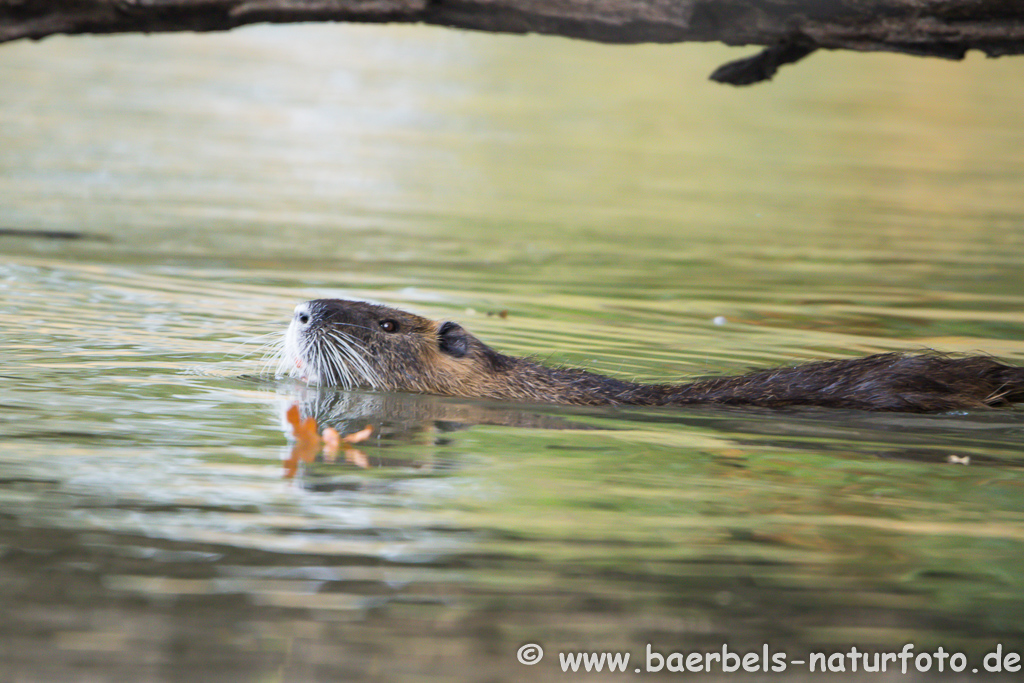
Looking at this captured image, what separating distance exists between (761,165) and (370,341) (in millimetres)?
10638

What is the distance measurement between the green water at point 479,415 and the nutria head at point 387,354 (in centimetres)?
14

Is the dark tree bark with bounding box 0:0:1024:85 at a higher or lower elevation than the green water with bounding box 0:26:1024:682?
higher

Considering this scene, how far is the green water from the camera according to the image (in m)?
3.54

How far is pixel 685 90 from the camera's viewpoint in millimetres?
24500

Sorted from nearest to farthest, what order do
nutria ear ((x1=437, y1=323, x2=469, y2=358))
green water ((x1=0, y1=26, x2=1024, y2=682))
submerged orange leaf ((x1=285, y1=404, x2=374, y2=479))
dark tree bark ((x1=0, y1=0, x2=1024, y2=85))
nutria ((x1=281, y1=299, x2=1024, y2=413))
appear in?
green water ((x1=0, y1=26, x2=1024, y2=682)), submerged orange leaf ((x1=285, y1=404, x2=374, y2=479)), nutria ((x1=281, y1=299, x2=1024, y2=413)), dark tree bark ((x1=0, y1=0, x2=1024, y2=85)), nutria ear ((x1=437, y1=323, x2=469, y2=358))

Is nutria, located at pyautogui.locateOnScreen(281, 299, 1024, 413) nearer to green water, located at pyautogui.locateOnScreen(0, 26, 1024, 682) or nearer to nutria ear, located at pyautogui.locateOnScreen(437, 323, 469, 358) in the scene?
nutria ear, located at pyautogui.locateOnScreen(437, 323, 469, 358)

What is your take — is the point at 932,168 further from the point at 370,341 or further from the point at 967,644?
the point at 967,644

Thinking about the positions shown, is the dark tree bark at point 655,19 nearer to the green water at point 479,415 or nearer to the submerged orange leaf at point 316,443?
the green water at point 479,415

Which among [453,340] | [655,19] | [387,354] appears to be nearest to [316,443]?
[387,354]

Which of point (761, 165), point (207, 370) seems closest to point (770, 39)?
point (207, 370)

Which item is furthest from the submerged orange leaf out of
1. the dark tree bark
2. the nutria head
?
the dark tree bark

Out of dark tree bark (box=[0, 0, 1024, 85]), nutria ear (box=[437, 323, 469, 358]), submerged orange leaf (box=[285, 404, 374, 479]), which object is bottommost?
submerged orange leaf (box=[285, 404, 374, 479])

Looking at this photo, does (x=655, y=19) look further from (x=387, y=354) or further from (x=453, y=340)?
(x=387, y=354)

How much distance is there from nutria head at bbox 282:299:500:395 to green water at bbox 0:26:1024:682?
144 mm
